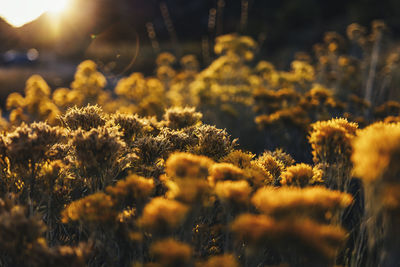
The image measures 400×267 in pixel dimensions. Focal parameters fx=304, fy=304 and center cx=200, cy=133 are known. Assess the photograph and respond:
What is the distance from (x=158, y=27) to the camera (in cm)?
3809

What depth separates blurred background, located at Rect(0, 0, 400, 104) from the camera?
26.6m

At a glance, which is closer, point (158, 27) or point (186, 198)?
point (186, 198)

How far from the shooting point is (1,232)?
1429 millimetres

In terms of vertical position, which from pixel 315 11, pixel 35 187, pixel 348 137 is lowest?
pixel 35 187

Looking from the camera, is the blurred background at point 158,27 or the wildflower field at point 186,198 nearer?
the wildflower field at point 186,198

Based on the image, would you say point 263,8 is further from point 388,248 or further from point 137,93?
point 388,248

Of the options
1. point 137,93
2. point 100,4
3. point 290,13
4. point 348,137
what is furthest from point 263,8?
point 348,137

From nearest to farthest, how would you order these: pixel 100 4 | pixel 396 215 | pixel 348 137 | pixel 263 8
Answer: pixel 396 215, pixel 348 137, pixel 263 8, pixel 100 4

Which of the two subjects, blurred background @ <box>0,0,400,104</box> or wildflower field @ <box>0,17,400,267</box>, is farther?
blurred background @ <box>0,0,400,104</box>

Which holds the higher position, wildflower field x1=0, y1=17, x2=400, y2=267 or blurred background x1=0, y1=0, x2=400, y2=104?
blurred background x1=0, y1=0, x2=400, y2=104

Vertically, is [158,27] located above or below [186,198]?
above

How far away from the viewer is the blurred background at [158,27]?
26.6m

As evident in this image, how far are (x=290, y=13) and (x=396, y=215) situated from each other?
109ft

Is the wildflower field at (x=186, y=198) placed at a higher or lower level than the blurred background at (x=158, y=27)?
lower
